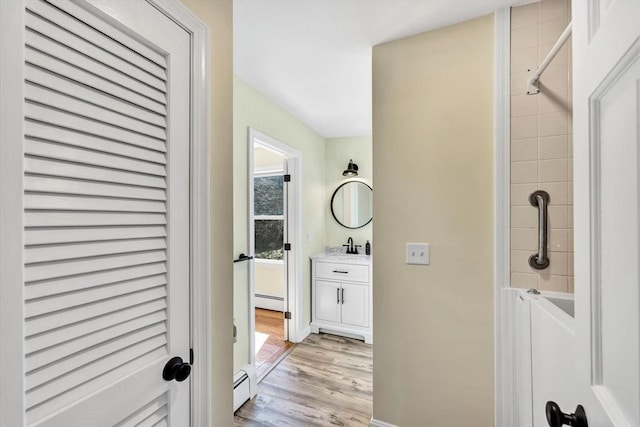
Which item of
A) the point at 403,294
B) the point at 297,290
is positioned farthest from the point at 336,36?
the point at 297,290

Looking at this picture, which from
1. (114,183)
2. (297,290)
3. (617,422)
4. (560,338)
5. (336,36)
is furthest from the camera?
(297,290)

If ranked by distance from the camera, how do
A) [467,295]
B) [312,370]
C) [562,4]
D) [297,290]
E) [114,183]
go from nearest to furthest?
[114,183] < [562,4] < [467,295] < [312,370] < [297,290]

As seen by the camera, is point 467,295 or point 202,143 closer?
point 202,143

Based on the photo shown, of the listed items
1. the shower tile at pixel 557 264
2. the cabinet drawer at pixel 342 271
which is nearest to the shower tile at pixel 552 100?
the shower tile at pixel 557 264

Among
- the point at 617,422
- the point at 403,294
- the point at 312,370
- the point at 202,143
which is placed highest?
the point at 202,143

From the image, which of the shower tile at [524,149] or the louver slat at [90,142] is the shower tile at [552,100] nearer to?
the shower tile at [524,149]

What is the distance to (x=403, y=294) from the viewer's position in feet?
5.54

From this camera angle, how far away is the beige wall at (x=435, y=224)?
1522 millimetres

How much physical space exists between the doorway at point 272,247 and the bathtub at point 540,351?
178 cm

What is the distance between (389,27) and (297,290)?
99.7 inches

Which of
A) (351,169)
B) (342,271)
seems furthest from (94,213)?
(351,169)

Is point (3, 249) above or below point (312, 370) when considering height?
above

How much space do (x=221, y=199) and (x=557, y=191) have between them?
1.59 meters

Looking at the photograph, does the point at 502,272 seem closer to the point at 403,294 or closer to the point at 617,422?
the point at 403,294
